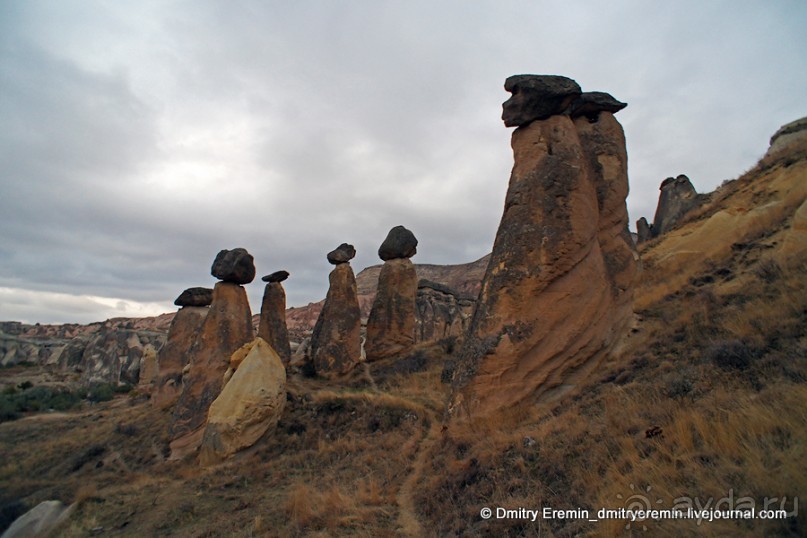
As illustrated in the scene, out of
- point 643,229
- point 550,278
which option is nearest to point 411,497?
point 550,278

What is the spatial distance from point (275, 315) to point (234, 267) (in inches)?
215

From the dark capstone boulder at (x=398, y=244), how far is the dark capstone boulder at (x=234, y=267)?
6469 mm

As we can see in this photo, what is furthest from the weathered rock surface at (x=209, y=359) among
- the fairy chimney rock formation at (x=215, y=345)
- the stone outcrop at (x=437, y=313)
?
the stone outcrop at (x=437, y=313)

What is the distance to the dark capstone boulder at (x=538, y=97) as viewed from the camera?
27.5ft

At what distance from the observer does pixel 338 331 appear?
16.9m

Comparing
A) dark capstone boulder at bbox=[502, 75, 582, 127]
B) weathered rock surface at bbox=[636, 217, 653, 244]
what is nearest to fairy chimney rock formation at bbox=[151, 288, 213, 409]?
dark capstone boulder at bbox=[502, 75, 582, 127]

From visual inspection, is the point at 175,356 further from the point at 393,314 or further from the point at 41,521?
the point at 41,521

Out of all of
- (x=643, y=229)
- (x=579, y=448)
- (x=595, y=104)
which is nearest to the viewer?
(x=579, y=448)

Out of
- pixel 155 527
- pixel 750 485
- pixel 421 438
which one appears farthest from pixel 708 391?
pixel 155 527

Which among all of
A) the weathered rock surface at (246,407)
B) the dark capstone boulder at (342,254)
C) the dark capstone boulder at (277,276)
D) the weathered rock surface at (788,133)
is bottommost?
the weathered rock surface at (246,407)

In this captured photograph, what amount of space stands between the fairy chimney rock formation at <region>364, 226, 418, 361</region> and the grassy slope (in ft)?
17.0

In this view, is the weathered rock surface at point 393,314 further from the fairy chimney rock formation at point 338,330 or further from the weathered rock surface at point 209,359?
the weathered rock surface at point 209,359

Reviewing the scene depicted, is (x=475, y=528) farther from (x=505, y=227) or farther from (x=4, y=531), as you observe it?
(x=4, y=531)

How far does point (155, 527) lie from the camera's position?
6480 mm
